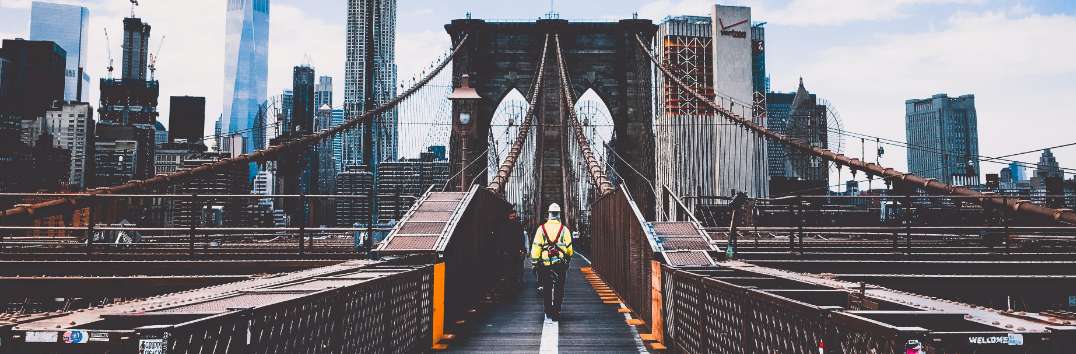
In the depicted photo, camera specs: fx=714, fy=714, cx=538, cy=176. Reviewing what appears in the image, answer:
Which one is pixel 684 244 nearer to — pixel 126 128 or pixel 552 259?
pixel 552 259

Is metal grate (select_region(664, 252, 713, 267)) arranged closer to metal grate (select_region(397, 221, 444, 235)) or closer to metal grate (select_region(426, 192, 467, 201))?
metal grate (select_region(397, 221, 444, 235))

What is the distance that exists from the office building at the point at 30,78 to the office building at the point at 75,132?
228 inches

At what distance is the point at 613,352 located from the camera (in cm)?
770

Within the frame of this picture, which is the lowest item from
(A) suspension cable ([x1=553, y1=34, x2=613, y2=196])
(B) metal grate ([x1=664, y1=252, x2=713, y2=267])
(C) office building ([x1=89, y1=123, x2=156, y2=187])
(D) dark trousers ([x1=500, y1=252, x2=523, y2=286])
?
(D) dark trousers ([x1=500, y1=252, x2=523, y2=286])

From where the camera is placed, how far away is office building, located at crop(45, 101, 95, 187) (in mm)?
145613

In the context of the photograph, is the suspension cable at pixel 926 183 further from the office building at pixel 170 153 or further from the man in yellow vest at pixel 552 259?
the office building at pixel 170 153

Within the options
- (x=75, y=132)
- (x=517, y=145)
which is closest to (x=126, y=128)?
(x=75, y=132)

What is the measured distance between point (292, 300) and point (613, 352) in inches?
177

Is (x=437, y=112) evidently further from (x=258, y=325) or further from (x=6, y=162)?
(x=6, y=162)

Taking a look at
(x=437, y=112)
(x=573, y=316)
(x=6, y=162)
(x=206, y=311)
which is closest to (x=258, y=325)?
(x=206, y=311)

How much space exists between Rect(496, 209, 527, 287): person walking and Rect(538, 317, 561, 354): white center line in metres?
4.44

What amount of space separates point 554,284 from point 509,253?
647cm

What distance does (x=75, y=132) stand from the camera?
152000mm

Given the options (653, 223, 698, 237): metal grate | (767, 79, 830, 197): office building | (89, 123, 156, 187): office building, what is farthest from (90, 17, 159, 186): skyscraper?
(653, 223, 698, 237): metal grate
